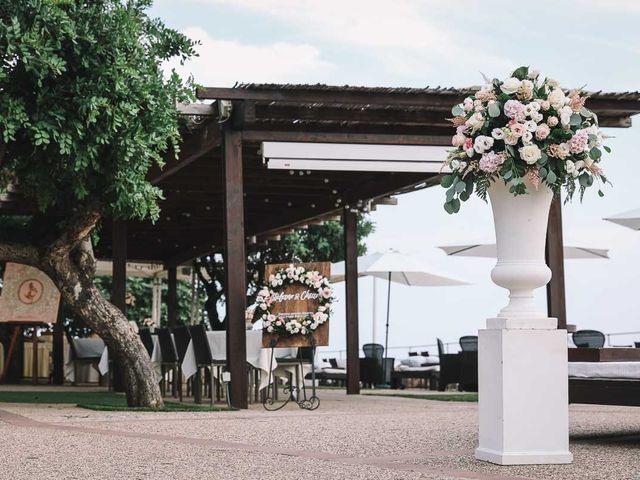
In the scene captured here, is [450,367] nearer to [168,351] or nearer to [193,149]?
[168,351]

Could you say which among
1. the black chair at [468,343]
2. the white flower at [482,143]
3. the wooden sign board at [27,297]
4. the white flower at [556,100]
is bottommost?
the black chair at [468,343]

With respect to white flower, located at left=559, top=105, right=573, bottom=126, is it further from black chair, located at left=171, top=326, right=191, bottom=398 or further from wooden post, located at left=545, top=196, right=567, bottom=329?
black chair, located at left=171, top=326, right=191, bottom=398

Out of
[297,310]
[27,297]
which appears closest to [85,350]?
[27,297]

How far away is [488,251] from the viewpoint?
17.2 meters

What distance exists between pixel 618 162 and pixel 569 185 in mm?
22775

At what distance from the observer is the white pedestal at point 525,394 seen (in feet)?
19.2

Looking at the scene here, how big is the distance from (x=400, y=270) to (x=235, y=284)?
23.0 ft

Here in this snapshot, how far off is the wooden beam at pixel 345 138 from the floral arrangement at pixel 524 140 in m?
5.58

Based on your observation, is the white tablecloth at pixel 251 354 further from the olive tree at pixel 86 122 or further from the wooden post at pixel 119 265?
the wooden post at pixel 119 265

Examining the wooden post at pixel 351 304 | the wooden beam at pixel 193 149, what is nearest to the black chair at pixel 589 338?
the wooden post at pixel 351 304

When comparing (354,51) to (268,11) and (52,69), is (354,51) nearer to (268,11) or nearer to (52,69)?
(268,11)

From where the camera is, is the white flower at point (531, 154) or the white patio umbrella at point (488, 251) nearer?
the white flower at point (531, 154)

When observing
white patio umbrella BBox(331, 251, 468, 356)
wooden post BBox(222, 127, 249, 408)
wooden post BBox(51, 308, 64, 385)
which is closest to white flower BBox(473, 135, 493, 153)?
wooden post BBox(222, 127, 249, 408)

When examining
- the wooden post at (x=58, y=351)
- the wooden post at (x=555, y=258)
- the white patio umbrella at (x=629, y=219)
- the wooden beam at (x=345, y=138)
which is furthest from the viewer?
the wooden post at (x=58, y=351)
